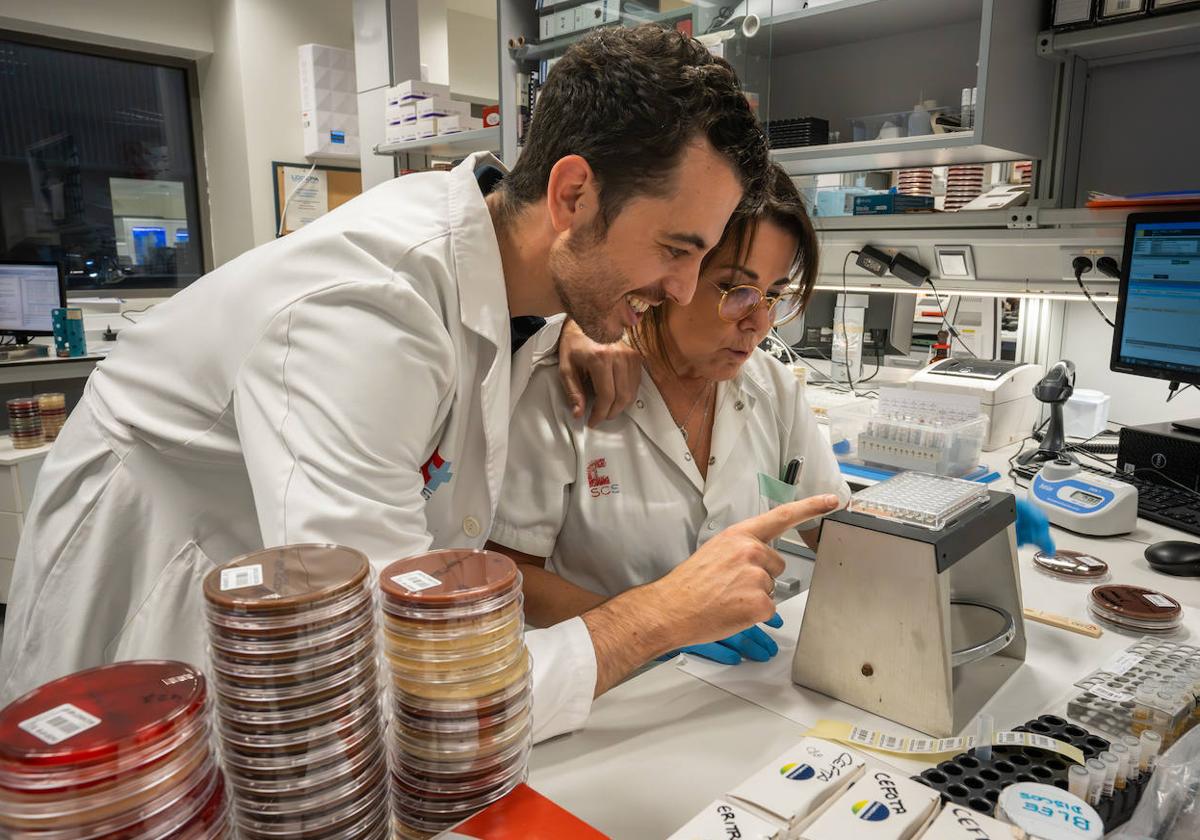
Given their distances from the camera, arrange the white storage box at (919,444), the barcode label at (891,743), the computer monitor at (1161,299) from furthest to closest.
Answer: the white storage box at (919,444)
the computer monitor at (1161,299)
the barcode label at (891,743)

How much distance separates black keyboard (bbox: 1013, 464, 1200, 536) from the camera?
1.71 meters

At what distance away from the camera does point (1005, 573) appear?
1.16 meters

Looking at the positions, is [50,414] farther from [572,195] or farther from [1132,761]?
[1132,761]

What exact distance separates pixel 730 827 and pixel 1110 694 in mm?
642

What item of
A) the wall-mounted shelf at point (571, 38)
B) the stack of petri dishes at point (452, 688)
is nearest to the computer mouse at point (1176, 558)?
the stack of petri dishes at point (452, 688)

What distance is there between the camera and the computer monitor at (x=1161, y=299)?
1.86 meters

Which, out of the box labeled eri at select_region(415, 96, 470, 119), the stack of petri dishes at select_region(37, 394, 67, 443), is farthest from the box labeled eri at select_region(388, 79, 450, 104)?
the stack of petri dishes at select_region(37, 394, 67, 443)

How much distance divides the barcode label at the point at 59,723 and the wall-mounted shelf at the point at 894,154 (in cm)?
205

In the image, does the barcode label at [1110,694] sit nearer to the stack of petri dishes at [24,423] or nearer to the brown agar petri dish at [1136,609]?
the brown agar petri dish at [1136,609]

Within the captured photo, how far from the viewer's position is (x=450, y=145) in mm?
3562

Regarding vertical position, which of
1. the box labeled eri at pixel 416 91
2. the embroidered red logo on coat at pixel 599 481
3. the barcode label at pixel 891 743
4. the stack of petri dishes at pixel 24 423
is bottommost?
the stack of petri dishes at pixel 24 423

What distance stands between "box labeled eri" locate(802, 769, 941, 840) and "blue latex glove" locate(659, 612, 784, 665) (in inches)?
18.6

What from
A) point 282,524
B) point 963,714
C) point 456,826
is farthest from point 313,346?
point 963,714

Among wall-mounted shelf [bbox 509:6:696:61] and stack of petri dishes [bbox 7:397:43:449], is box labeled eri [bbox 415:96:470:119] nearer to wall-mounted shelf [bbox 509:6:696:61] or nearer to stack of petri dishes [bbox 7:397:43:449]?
wall-mounted shelf [bbox 509:6:696:61]
